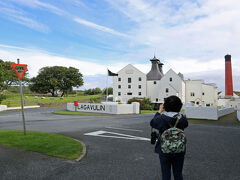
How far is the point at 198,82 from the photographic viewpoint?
54125 mm

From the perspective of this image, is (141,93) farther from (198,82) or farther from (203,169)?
(203,169)

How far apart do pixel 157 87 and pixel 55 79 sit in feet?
119

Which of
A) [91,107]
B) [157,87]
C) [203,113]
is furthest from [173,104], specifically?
[157,87]

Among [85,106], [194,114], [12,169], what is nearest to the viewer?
[12,169]

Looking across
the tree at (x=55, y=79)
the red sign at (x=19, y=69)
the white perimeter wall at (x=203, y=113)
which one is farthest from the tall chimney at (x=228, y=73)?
the red sign at (x=19, y=69)

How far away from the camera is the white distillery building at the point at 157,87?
52344 millimetres

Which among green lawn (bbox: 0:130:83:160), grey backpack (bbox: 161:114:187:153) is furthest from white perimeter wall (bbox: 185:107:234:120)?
grey backpack (bbox: 161:114:187:153)

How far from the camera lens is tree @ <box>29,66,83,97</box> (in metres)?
67.0

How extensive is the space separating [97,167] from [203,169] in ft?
9.12

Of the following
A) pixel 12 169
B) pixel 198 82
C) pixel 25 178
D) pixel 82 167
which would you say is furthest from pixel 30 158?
pixel 198 82

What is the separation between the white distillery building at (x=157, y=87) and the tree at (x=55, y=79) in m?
19.5

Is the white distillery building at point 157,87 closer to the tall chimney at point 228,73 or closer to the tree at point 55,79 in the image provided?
the tall chimney at point 228,73

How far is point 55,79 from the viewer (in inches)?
2618

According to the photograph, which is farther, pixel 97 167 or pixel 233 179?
pixel 97 167
